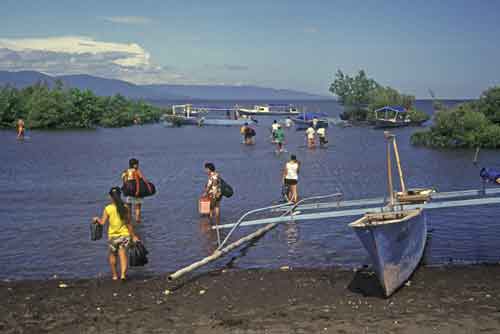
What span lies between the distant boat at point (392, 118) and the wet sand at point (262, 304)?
52906mm

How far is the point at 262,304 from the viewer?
8.65m

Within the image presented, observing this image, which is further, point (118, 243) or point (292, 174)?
point (292, 174)

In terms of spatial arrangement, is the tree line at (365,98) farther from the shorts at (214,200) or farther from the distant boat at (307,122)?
the shorts at (214,200)

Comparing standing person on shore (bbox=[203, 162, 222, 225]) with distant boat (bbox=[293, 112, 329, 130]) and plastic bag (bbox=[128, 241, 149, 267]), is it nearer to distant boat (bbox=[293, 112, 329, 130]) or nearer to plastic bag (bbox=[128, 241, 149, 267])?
plastic bag (bbox=[128, 241, 149, 267])

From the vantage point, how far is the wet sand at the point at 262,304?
7.84 metres

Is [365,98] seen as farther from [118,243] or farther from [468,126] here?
[118,243]

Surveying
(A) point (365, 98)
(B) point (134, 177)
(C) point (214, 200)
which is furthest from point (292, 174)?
(A) point (365, 98)

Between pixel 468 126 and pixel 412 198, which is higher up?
pixel 468 126

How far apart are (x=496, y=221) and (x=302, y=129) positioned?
46.6 meters

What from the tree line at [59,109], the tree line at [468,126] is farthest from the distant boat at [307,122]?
the tree line at [468,126]

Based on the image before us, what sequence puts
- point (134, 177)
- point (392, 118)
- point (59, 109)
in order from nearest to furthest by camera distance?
point (134, 177)
point (59, 109)
point (392, 118)

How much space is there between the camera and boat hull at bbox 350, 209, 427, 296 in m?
8.12

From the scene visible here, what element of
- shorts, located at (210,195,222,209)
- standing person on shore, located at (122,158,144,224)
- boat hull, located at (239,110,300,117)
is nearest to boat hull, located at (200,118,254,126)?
boat hull, located at (239,110,300,117)

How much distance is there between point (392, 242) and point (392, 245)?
0.06 metres
